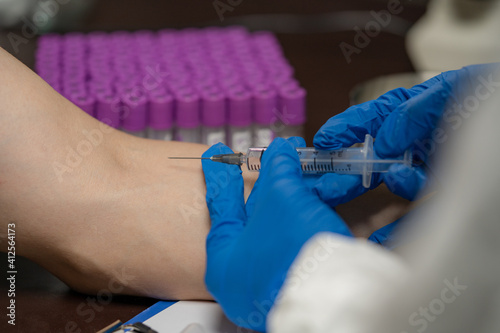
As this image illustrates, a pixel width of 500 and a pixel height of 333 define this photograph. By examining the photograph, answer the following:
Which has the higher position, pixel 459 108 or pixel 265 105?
pixel 459 108

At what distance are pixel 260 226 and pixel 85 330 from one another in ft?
1.50

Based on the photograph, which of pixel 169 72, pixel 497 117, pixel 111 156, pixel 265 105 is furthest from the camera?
pixel 169 72

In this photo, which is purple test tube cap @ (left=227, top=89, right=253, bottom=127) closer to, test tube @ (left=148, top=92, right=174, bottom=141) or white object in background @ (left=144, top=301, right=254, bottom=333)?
test tube @ (left=148, top=92, right=174, bottom=141)

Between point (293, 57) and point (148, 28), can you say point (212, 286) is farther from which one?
point (148, 28)

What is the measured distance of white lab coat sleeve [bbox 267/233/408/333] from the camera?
1.76ft

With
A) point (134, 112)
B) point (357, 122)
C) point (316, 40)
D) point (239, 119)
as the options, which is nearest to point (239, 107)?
point (239, 119)

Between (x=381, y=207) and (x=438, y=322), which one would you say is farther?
(x=381, y=207)

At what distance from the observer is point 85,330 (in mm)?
989

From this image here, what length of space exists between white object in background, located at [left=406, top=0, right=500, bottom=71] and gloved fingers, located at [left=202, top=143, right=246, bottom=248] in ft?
3.90

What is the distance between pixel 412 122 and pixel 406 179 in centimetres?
11

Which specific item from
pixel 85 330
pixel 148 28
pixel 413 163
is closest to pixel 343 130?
pixel 413 163

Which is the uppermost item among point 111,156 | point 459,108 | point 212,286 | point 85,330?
point 459,108

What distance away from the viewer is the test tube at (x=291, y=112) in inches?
68.5

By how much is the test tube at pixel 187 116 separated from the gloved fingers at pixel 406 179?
0.93m
